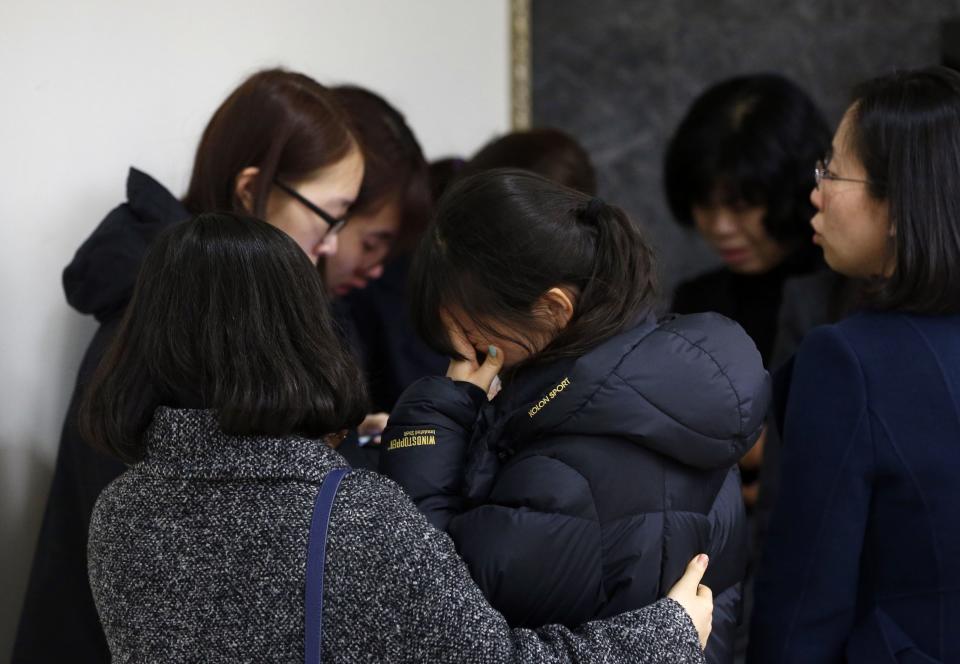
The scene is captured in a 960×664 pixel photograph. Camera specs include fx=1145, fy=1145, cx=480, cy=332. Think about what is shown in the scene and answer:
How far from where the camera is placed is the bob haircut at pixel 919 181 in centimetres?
172

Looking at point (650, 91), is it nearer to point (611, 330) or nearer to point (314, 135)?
point (314, 135)

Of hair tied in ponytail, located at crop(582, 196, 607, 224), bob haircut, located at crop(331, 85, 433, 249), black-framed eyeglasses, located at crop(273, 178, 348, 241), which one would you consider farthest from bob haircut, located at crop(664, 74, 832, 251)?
hair tied in ponytail, located at crop(582, 196, 607, 224)

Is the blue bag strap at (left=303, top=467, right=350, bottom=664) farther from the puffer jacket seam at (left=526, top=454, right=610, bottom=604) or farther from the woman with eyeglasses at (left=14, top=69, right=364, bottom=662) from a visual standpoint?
the woman with eyeglasses at (left=14, top=69, right=364, bottom=662)

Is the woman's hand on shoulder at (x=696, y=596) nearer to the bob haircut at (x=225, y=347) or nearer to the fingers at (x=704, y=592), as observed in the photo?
the fingers at (x=704, y=592)

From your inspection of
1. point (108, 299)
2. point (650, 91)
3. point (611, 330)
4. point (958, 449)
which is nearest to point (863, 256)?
point (958, 449)

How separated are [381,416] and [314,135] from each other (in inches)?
21.4

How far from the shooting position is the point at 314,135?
6.86 ft

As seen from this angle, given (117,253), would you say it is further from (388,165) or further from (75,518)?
(388,165)

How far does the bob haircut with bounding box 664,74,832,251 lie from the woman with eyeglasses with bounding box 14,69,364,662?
1029 millimetres

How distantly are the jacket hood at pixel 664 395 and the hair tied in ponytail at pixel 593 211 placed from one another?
166mm

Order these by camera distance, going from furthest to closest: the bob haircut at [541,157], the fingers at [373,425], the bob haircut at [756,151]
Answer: the bob haircut at [756,151] < the bob haircut at [541,157] < the fingers at [373,425]

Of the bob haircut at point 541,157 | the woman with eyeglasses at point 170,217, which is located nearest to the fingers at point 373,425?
the woman with eyeglasses at point 170,217

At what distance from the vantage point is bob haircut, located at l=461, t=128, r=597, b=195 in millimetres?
2658

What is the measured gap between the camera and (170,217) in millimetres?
1984
